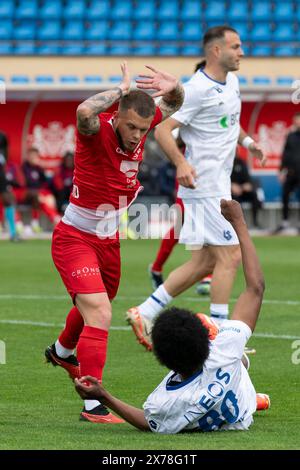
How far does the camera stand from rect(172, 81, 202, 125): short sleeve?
10.3 m

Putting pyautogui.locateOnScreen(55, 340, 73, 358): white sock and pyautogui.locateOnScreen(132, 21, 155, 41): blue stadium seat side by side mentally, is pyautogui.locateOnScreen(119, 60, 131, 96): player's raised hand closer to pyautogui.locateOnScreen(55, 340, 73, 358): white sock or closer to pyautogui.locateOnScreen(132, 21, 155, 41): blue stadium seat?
pyautogui.locateOnScreen(55, 340, 73, 358): white sock

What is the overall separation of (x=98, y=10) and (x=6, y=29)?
241 centimetres

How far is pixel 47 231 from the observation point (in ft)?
88.2

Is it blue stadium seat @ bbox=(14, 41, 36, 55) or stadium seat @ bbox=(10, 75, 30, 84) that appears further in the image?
blue stadium seat @ bbox=(14, 41, 36, 55)

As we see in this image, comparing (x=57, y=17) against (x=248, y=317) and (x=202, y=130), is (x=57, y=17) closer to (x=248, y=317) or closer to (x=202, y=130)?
(x=202, y=130)

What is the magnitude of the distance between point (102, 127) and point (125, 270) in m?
10.6

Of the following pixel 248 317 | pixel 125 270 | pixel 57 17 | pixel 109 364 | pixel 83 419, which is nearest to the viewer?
pixel 248 317

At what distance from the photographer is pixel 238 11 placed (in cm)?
2991

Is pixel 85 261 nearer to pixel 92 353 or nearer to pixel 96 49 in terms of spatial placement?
pixel 92 353

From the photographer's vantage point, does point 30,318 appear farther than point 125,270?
No

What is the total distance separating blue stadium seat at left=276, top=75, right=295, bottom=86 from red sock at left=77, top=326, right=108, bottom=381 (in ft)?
65.4

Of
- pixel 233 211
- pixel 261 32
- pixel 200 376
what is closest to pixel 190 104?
pixel 233 211

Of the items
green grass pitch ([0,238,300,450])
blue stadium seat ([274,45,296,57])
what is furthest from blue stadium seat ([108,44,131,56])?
green grass pitch ([0,238,300,450])

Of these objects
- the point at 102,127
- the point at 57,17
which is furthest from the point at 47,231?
the point at 102,127
